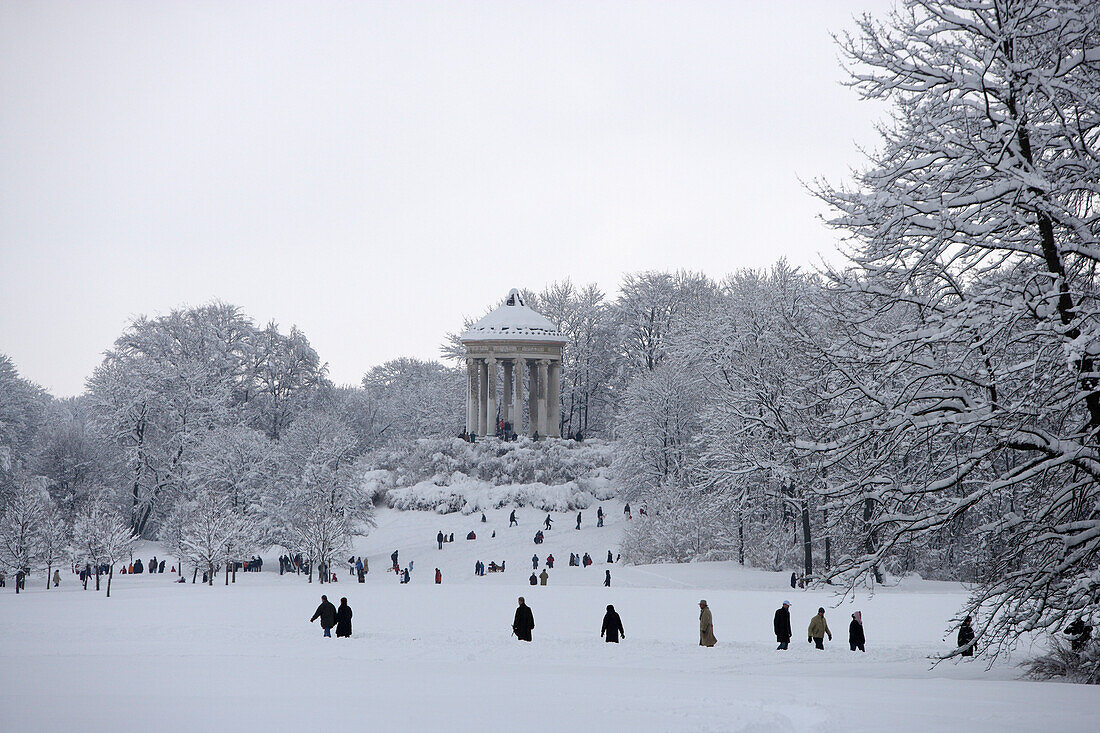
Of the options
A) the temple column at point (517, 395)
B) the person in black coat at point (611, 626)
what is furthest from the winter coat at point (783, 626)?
the temple column at point (517, 395)

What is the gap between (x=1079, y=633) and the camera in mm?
12086

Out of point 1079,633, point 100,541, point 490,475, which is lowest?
point 1079,633

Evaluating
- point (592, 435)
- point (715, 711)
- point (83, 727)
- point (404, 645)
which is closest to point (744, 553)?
point (404, 645)

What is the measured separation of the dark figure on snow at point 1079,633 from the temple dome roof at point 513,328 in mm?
52886

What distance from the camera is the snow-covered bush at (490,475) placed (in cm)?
5759

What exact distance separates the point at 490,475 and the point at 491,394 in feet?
28.9

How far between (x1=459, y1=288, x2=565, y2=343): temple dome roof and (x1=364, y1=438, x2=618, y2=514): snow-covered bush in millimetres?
6684

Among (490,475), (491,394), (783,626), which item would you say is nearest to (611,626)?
(783,626)

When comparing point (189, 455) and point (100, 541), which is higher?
point (189, 455)

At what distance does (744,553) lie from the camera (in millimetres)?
39406

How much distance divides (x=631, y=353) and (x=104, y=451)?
122ft

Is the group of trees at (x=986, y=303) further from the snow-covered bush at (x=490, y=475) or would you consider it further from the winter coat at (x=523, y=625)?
the snow-covered bush at (x=490, y=475)

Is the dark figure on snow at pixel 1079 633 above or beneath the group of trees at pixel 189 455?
beneath

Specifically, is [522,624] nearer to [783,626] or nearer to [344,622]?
[344,622]
